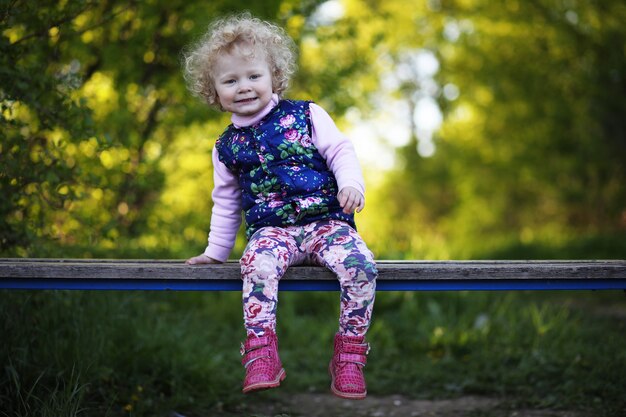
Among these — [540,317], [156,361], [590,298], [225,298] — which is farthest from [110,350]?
[590,298]

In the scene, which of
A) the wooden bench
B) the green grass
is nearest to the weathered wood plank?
the wooden bench

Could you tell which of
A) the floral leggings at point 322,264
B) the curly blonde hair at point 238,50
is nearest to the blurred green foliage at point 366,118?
the curly blonde hair at point 238,50

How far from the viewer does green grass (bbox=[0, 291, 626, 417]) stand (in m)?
3.34

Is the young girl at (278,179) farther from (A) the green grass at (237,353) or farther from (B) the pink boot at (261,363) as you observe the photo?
(A) the green grass at (237,353)

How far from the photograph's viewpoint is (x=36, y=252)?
140 inches

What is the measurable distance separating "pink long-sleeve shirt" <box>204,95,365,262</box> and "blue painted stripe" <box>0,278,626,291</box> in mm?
340

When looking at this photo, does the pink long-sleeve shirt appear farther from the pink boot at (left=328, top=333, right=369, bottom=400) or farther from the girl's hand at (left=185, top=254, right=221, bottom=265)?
the pink boot at (left=328, top=333, right=369, bottom=400)

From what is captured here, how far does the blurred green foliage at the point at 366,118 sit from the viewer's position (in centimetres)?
355

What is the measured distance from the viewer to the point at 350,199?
271cm

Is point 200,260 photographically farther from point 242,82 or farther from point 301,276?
point 242,82

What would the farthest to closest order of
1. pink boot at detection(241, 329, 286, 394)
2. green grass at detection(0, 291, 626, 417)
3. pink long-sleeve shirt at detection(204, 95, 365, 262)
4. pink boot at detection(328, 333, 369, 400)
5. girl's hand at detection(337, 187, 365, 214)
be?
green grass at detection(0, 291, 626, 417) < pink long-sleeve shirt at detection(204, 95, 365, 262) < girl's hand at detection(337, 187, 365, 214) < pink boot at detection(328, 333, 369, 400) < pink boot at detection(241, 329, 286, 394)

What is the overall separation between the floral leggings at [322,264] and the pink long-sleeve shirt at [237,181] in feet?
0.83

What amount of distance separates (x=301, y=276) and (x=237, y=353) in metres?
2.11

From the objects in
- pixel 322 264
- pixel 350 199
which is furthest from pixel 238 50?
pixel 322 264
